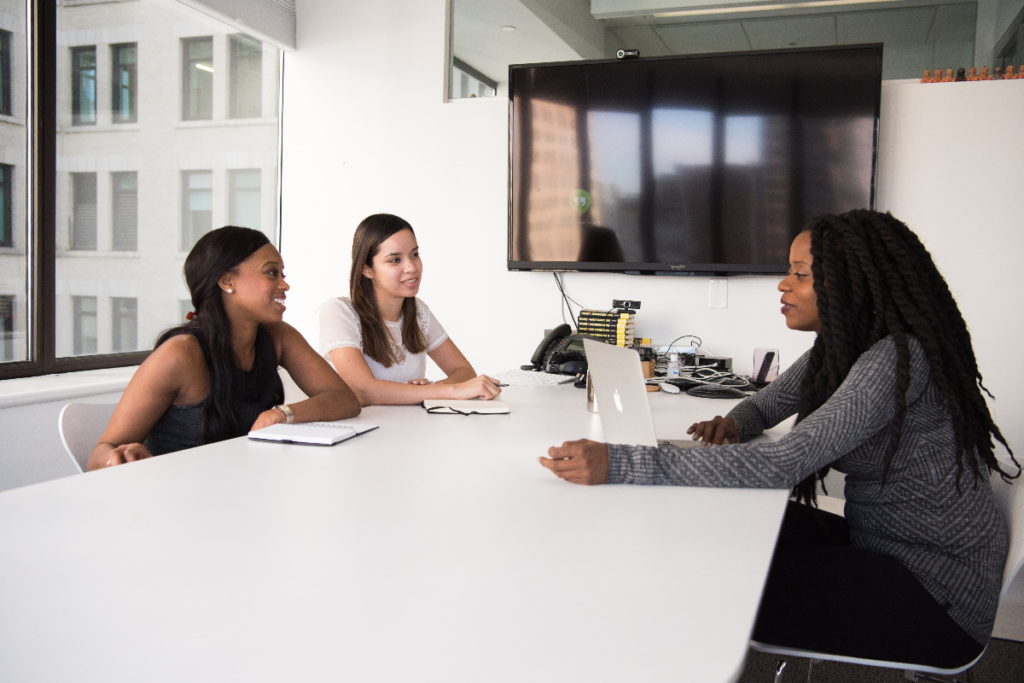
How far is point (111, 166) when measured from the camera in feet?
12.6

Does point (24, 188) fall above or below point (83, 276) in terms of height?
above

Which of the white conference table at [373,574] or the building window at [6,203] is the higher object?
the building window at [6,203]

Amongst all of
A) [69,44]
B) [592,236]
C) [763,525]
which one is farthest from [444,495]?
A: [69,44]

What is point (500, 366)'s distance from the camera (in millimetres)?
4215

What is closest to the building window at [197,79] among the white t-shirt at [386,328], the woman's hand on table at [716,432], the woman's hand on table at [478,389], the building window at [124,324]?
the building window at [124,324]

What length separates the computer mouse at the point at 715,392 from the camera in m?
2.73

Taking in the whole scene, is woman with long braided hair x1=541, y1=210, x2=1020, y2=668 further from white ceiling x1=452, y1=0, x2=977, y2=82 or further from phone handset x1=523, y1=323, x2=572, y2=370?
white ceiling x1=452, y1=0, x2=977, y2=82

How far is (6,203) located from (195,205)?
1.12 m

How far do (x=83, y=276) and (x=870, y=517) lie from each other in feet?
11.1

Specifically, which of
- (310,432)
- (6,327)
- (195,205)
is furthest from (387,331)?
(195,205)

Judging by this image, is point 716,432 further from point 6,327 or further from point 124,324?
point 124,324

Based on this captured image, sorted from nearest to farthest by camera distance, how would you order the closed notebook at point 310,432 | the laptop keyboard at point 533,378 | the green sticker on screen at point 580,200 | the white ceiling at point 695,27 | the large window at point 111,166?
the closed notebook at point 310,432, the laptop keyboard at point 533,378, the large window at point 111,166, the white ceiling at point 695,27, the green sticker on screen at point 580,200

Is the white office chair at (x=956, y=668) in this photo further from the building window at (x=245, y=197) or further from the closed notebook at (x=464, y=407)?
the building window at (x=245, y=197)

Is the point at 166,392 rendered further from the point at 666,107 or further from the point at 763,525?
the point at 666,107
